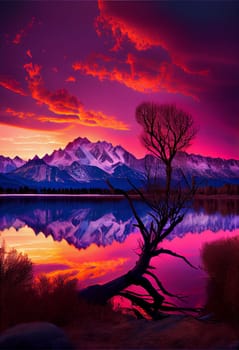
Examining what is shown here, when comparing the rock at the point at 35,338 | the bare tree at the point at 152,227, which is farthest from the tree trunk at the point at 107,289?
the rock at the point at 35,338

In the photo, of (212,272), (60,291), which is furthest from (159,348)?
(212,272)

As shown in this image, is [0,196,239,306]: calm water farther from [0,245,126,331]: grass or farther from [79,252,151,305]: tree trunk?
[0,245,126,331]: grass

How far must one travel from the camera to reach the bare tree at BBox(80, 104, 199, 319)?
9.73m

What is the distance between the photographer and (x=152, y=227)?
10.8m

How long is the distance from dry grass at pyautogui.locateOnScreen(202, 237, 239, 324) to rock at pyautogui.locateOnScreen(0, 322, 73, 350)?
164 inches

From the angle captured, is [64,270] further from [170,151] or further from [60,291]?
[60,291]

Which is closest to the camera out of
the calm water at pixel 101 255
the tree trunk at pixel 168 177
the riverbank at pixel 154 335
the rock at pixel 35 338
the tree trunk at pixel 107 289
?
the rock at pixel 35 338

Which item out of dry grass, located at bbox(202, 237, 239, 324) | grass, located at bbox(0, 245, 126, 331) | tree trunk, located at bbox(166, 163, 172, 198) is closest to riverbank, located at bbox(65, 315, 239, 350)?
grass, located at bbox(0, 245, 126, 331)

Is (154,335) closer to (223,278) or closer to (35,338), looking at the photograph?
(35,338)

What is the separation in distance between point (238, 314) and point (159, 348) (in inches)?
106

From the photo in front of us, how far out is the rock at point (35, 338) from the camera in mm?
5348

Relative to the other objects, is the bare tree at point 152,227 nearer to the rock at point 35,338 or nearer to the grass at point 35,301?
the grass at point 35,301

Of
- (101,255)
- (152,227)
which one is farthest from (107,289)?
(101,255)

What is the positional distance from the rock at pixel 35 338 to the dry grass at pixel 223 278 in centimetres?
417
